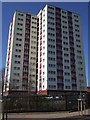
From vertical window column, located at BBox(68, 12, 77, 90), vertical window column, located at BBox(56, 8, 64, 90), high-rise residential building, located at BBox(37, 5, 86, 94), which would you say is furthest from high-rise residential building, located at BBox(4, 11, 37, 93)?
vertical window column, located at BBox(68, 12, 77, 90)

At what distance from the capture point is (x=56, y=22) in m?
21.3

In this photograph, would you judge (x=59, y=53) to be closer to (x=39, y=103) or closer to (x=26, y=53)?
(x=26, y=53)

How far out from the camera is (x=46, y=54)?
19344 mm

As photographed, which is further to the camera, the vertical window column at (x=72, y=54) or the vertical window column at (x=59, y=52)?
the vertical window column at (x=72, y=54)

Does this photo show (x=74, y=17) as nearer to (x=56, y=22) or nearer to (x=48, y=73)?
(x=56, y=22)

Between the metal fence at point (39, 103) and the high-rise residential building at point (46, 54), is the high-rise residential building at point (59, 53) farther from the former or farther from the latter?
the metal fence at point (39, 103)

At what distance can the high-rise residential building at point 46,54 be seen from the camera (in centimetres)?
1916

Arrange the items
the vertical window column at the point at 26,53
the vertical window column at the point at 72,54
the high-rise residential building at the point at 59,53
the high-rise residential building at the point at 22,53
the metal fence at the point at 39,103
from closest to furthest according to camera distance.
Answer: the metal fence at the point at 39,103 → the high-rise residential building at the point at 59,53 → the high-rise residential building at the point at 22,53 → the vertical window column at the point at 72,54 → the vertical window column at the point at 26,53

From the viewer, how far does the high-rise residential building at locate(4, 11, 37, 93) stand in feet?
64.8

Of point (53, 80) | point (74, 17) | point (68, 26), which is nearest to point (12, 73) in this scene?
point (53, 80)

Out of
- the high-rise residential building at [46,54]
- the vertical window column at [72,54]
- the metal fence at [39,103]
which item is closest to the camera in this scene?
the metal fence at [39,103]

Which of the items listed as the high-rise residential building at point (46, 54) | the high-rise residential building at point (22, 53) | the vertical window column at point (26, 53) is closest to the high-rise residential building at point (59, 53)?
the high-rise residential building at point (46, 54)

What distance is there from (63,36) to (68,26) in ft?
6.17

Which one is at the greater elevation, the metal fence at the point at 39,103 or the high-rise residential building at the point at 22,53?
the high-rise residential building at the point at 22,53
